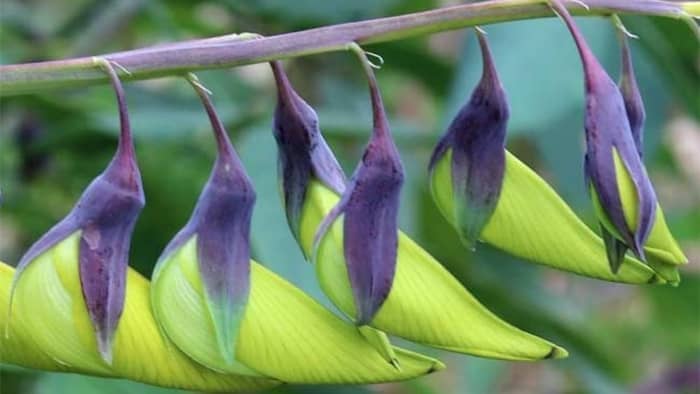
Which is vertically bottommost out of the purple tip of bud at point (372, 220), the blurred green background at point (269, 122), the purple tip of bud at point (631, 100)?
the blurred green background at point (269, 122)

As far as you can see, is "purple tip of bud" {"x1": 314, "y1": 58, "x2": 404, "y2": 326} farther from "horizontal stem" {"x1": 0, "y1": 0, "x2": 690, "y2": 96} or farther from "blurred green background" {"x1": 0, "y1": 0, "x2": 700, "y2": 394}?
"blurred green background" {"x1": 0, "y1": 0, "x2": 700, "y2": 394}

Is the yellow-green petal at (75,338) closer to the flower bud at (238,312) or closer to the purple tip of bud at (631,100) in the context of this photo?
the flower bud at (238,312)

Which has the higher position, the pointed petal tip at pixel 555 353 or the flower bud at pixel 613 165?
the flower bud at pixel 613 165

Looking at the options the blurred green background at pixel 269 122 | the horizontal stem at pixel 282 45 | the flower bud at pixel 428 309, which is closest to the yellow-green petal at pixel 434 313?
the flower bud at pixel 428 309

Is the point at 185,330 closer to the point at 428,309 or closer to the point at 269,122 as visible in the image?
the point at 428,309

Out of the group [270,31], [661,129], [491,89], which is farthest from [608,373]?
[491,89]

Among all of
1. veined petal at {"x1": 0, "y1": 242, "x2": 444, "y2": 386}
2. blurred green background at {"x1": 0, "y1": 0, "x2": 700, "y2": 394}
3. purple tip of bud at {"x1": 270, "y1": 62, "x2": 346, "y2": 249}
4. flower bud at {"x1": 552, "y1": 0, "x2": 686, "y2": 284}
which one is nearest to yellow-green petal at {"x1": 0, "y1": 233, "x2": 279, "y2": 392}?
veined petal at {"x1": 0, "y1": 242, "x2": 444, "y2": 386}
